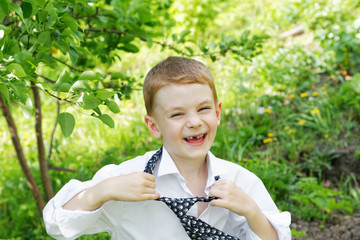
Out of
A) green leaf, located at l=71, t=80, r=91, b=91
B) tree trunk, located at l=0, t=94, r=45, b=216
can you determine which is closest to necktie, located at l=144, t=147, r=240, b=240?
green leaf, located at l=71, t=80, r=91, b=91

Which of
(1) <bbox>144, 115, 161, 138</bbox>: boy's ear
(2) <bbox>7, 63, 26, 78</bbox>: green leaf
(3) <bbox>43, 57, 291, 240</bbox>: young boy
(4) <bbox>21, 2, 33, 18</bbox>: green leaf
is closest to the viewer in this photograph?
(2) <bbox>7, 63, 26, 78</bbox>: green leaf

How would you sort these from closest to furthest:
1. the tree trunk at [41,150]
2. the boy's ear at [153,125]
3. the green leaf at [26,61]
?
1. the green leaf at [26,61]
2. the boy's ear at [153,125]
3. the tree trunk at [41,150]

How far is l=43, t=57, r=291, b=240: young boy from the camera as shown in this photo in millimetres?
1567

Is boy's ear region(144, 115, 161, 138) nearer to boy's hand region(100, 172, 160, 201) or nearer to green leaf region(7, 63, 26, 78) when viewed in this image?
boy's hand region(100, 172, 160, 201)

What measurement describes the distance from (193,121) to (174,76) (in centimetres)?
21

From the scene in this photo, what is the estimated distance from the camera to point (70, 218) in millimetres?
1557

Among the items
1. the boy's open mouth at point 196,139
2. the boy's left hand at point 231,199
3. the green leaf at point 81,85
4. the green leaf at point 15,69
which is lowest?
the boy's left hand at point 231,199

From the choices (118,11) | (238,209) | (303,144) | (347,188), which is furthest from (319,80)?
(238,209)

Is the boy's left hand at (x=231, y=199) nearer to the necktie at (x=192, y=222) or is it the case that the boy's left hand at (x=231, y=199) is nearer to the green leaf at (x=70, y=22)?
the necktie at (x=192, y=222)

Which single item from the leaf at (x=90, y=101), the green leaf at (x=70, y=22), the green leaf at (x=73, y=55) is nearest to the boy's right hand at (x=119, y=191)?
the leaf at (x=90, y=101)

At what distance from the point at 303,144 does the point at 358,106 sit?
59cm

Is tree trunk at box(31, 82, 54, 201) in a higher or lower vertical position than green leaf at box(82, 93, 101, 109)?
lower

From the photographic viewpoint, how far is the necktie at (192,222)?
5.20ft

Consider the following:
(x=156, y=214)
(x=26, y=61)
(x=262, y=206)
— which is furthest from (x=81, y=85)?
(x=262, y=206)
